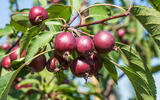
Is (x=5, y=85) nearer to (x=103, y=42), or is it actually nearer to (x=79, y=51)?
(x=79, y=51)

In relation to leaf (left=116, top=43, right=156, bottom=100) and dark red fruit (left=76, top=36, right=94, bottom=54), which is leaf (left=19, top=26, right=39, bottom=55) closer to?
dark red fruit (left=76, top=36, right=94, bottom=54)

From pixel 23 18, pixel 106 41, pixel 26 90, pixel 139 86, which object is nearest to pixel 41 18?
pixel 23 18

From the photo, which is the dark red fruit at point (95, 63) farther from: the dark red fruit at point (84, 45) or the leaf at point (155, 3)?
the leaf at point (155, 3)

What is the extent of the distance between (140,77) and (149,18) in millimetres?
328

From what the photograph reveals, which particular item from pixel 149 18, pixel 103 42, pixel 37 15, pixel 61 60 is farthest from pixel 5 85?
pixel 149 18

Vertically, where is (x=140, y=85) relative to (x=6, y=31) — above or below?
below

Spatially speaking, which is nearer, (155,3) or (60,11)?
(155,3)

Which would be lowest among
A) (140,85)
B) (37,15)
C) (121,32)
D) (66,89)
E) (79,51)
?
(121,32)

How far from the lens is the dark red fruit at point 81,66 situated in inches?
47.1

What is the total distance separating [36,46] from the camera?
121cm

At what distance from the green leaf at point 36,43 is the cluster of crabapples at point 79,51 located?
0.07m

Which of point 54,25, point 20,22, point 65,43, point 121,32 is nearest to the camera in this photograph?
point 65,43

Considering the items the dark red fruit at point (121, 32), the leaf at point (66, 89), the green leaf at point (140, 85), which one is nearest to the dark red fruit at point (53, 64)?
the green leaf at point (140, 85)

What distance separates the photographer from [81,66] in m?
1.19
